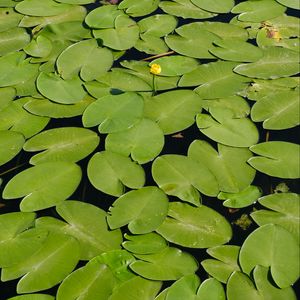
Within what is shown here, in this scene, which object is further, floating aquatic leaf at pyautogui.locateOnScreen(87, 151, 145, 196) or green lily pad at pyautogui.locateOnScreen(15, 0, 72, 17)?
green lily pad at pyautogui.locateOnScreen(15, 0, 72, 17)

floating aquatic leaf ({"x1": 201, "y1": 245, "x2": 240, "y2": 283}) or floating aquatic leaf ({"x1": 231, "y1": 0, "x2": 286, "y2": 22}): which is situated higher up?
floating aquatic leaf ({"x1": 231, "y1": 0, "x2": 286, "y2": 22})

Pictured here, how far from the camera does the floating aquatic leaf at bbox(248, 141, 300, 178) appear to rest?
186 centimetres

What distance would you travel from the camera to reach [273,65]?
226cm

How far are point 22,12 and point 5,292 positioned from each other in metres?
1.64

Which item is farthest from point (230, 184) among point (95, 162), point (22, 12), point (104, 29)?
point (22, 12)

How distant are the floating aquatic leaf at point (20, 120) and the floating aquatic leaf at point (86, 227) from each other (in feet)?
1.47

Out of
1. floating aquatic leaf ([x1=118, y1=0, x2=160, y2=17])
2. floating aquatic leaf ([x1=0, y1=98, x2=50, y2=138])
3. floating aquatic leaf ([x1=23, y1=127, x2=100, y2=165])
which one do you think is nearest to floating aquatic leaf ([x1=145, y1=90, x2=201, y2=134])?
floating aquatic leaf ([x1=23, y1=127, x2=100, y2=165])

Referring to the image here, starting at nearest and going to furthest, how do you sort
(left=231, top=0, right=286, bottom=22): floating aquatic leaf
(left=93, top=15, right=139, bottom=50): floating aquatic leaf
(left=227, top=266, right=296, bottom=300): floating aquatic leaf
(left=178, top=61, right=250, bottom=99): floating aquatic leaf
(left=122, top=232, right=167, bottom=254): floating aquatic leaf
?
(left=227, top=266, right=296, bottom=300): floating aquatic leaf, (left=122, top=232, right=167, bottom=254): floating aquatic leaf, (left=178, top=61, right=250, bottom=99): floating aquatic leaf, (left=93, top=15, right=139, bottom=50): floating aquatic leaf, (left=231, top=0, right=286, bottom=22): floating aquatic leaf

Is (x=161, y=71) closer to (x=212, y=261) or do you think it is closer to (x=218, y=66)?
(x=218, y=66)

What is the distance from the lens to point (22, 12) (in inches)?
105

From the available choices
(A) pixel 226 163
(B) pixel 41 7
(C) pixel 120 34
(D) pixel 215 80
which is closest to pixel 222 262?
(A) pixel 226 163

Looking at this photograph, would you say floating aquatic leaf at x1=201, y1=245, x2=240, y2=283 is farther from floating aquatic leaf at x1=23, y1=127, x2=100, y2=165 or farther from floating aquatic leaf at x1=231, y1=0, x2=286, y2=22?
floating aquatic leaf at x1=231, y1=0, x2=286, y2=22

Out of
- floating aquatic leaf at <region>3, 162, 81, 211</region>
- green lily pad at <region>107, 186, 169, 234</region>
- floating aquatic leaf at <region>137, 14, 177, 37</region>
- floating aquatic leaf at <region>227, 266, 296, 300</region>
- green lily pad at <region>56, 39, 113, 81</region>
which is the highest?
floating aquatic leaf at <region>137, 14, 177, 37</region>

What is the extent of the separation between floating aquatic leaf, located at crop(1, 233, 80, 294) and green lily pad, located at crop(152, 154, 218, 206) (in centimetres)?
41
